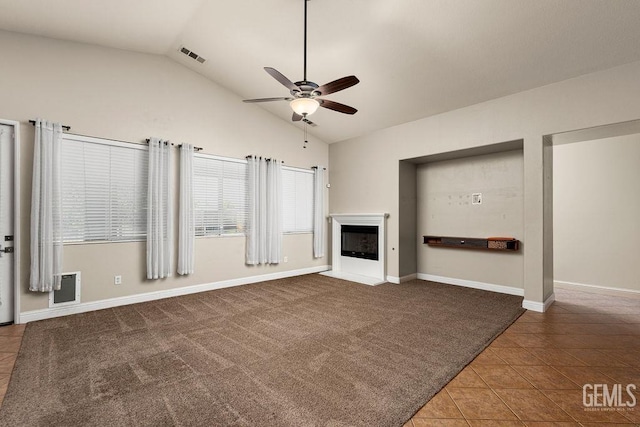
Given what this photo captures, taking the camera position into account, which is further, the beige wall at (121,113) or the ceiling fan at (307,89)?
the beige wall at (121,113)

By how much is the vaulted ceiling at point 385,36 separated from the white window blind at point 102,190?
1455 mm

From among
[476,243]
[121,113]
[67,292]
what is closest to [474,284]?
[476,243]

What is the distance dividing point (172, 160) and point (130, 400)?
11.9ft

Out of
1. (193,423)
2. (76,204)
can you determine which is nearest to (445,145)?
(193,423)

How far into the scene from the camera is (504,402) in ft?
6.74

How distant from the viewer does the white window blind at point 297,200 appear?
20.9 feet

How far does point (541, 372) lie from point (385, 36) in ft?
12.5

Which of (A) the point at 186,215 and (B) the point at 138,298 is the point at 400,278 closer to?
(A) the point at 186,215

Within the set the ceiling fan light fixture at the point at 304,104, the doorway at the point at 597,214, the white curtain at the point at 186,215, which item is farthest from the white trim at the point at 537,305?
the white curtain at the point at 186,215

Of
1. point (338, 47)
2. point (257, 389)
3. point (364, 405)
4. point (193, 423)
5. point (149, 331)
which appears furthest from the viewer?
point (338, 47)

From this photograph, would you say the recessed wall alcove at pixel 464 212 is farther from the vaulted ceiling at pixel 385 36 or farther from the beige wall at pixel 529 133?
the vaulted ceiling at pixel 385 36

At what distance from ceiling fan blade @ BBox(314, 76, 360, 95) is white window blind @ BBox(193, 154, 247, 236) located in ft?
9.75

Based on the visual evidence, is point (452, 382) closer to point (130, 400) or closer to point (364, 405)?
point (364, 405)

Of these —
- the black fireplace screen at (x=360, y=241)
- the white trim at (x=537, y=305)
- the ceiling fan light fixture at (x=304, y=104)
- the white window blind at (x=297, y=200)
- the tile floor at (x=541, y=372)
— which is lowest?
the tile floor at (x=541, y=372)
